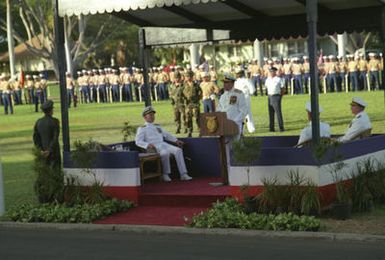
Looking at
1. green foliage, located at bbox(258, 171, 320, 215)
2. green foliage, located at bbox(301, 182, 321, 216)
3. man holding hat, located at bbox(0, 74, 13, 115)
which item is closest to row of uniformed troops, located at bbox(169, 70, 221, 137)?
green foliage, located at bbox(258, 171, 320, 215)

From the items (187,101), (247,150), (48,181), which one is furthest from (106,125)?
(247,150)

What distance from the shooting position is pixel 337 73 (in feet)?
153

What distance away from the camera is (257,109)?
36406 millimetres

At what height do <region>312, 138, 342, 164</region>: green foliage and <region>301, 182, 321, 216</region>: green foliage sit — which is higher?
<region>312, 138, 342, 164</region>: green foliage

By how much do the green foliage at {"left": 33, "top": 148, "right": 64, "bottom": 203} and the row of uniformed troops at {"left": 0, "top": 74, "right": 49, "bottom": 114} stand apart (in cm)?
3399

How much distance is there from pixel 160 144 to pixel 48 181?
243 cm

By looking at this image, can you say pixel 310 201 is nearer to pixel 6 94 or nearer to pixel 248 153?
pixel 248 153

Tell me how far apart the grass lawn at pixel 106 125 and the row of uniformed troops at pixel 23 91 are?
150 inches

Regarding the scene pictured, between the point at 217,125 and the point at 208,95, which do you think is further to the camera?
the point at 208,95

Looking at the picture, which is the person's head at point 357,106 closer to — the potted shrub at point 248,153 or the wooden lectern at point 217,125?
the wooden lectern at point 217,125

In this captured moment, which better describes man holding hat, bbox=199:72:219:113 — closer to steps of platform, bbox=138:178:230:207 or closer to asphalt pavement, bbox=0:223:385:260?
steps of platform, bbox=138:178:230:207

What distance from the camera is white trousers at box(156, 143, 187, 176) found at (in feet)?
48.7

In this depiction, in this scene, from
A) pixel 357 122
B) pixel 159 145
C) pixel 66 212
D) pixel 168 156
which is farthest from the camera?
pixel 159 145

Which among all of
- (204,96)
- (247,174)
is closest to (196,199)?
(247,174)
